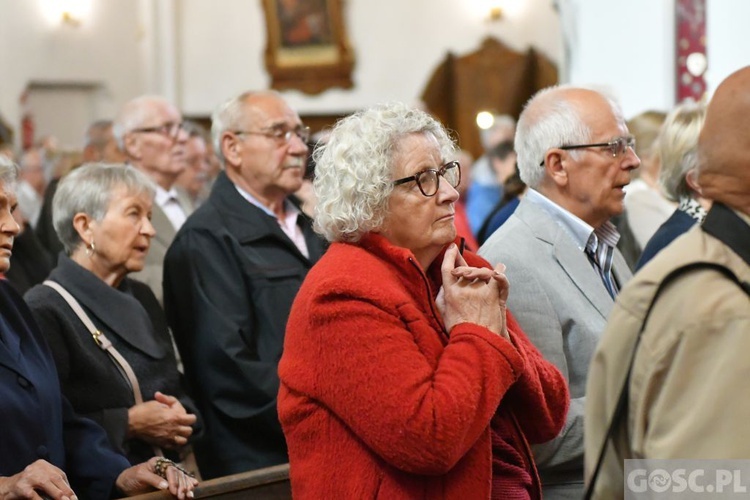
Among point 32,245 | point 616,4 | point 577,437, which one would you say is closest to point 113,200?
point 577,437

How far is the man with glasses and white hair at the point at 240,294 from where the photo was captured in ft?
11.3

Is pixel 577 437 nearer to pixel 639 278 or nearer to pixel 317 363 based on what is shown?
pixel 317 363

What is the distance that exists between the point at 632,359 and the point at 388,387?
534 millimetres

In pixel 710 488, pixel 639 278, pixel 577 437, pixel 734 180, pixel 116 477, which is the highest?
pixel 734 180

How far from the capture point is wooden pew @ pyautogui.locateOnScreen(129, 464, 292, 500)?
2838 mm

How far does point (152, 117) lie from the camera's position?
501 centimetres

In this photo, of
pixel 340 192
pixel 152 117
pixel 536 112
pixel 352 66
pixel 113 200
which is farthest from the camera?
pixel 352 66

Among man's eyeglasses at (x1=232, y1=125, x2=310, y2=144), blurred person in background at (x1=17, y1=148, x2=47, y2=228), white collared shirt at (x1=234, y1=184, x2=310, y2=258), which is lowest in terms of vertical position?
blurred person in background at (x1=17, y1=148, x2=47, y2=228)

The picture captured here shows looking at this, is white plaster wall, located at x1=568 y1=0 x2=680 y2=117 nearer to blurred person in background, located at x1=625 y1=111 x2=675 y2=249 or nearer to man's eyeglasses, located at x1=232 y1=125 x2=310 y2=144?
blurred person in background, located at x1=625 y1=111 x2=675 y2=249

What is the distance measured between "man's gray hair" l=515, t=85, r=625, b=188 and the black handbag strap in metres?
1.34

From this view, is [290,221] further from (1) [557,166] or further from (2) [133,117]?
(2) [133,117]

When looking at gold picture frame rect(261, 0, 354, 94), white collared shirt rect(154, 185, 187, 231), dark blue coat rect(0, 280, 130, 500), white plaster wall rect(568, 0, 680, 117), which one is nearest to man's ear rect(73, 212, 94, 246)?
dark blue coat rect(0, 280, 130, 500)

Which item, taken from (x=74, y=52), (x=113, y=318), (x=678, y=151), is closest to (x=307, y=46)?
(x=74, y=52)

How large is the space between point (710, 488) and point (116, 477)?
1.70 m
